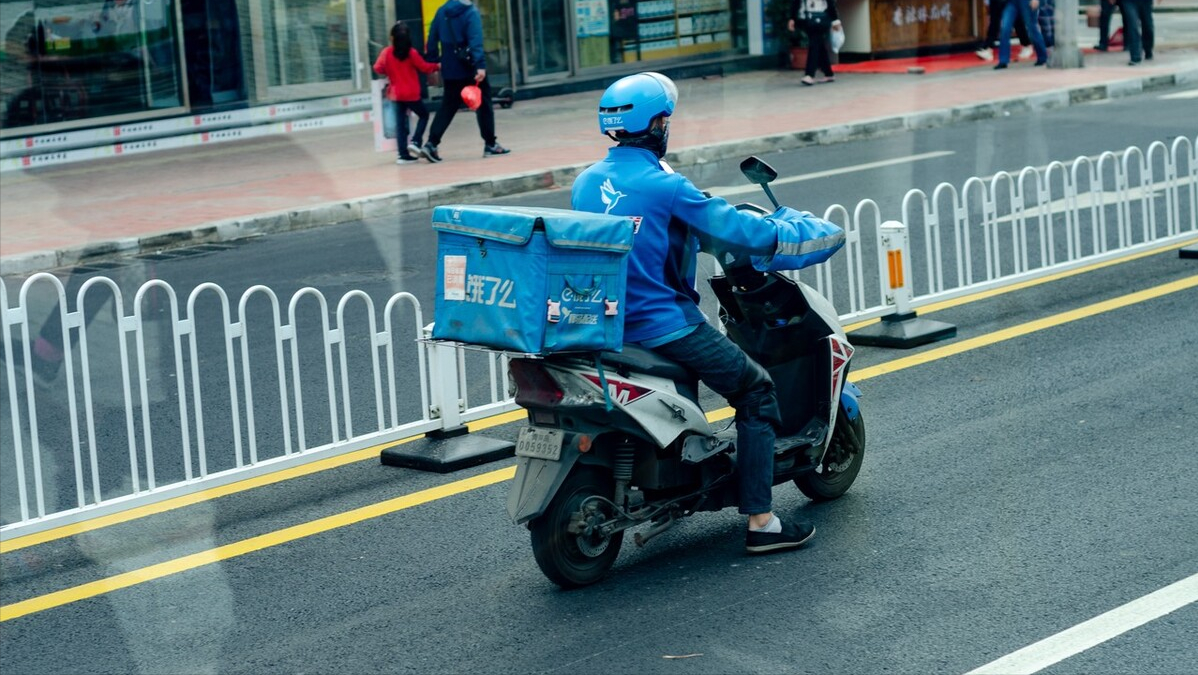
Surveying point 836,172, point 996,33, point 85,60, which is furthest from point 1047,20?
point 85,60

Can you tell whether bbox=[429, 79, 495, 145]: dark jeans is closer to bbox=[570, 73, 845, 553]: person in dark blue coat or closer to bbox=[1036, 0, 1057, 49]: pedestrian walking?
bbox=[1036, 0, 1057, 49]: pedestrian walking

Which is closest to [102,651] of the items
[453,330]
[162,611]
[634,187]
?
[162,611]

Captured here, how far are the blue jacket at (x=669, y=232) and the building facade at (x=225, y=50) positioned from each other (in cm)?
1393

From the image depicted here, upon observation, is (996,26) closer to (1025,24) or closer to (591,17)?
(1025,24)

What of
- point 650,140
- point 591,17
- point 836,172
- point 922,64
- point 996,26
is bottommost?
point 836,172

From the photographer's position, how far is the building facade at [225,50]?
1764 cm

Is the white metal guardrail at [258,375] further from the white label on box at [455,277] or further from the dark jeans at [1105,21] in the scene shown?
the dark jeans at [1105,21]

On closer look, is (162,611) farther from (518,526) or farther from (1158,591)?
(1158,591)

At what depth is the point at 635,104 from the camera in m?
5.07

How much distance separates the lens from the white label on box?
16.8 ft

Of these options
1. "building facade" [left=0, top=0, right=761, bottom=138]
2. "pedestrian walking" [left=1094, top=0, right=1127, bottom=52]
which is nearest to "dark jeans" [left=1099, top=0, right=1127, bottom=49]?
"pedestrian walking" [left=1094, top=0, right=1127, bottom=52]

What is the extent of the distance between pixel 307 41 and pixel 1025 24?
10.2m

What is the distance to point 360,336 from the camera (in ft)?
30.3

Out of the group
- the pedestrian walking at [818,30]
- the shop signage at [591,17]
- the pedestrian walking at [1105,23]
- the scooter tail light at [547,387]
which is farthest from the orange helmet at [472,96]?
the pedestrian walking at [1105,23]
